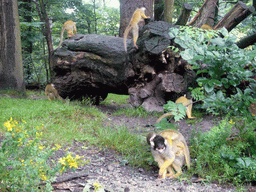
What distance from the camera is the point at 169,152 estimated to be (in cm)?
273

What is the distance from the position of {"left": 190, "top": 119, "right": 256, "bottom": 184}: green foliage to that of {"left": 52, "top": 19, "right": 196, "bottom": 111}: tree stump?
2392mm

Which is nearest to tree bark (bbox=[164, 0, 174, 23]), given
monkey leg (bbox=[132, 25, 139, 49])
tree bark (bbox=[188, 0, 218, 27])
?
tree bark (bbox=[188, 0, 218, 27])

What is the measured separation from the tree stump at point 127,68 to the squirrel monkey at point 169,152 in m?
2.68

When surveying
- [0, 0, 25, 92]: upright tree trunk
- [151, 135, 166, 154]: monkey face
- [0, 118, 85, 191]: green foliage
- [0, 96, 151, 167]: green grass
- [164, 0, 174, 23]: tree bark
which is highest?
[164, 0, 174, 23]: tree bark

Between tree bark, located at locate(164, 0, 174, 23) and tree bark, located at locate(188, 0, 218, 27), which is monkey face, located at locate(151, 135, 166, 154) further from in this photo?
tree bark, located at locate(164, 0, 174, 23)

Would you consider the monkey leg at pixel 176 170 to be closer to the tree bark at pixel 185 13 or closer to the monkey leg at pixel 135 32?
the monkey leg at pixel 135 32

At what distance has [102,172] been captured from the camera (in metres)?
2.98

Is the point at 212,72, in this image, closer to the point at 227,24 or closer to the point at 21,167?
the point at 21,167

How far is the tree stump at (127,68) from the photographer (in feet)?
→ 17.7

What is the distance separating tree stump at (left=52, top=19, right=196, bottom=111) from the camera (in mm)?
5395

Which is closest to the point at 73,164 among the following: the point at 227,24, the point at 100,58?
the point at 100,58

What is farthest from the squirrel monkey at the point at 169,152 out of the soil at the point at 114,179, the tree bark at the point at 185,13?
the tree bark at the point at 185,13

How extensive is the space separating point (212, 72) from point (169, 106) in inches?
24.7

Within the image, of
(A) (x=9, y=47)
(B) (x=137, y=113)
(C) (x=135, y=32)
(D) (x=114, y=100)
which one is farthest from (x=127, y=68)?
(A) (x=9, y=47)
